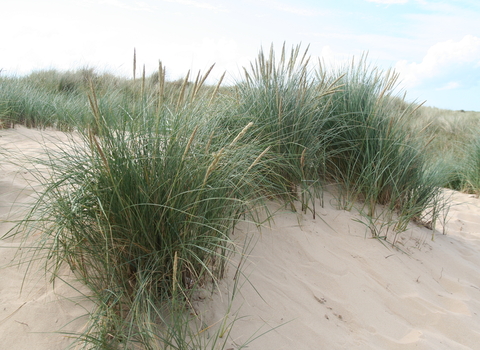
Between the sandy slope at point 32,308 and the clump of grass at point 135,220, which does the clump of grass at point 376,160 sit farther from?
the sandy slope at point 32,308

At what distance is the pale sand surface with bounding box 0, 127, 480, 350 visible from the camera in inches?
79.3

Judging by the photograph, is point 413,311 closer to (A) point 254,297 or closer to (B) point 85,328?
(A) point 254,297

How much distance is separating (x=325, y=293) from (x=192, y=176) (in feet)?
4.36

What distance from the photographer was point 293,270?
280 centimetres

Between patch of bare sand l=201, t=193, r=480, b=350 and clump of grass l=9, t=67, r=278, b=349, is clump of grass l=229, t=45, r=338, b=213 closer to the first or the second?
patch of bare sand l=201, t=193, r=480, b=350

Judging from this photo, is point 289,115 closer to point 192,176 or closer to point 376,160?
point 376,160

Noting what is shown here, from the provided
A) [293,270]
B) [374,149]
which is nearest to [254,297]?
[293,270]

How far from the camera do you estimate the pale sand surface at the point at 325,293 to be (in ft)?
6.61

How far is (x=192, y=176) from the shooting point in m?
2.03

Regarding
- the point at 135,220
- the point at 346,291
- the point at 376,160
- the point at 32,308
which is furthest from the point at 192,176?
the point at 376,160

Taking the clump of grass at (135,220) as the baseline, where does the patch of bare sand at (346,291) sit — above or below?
below

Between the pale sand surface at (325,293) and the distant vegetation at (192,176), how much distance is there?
0.16 m

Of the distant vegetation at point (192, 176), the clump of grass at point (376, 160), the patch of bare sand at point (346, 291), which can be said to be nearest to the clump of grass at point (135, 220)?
the distant vegetation at point (192, 176)

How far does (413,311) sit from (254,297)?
50.4 inches
